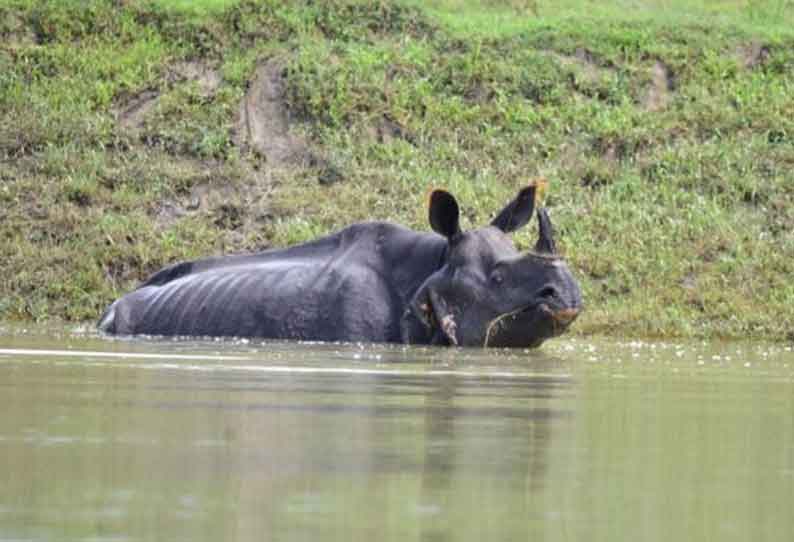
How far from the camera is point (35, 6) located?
25.6m

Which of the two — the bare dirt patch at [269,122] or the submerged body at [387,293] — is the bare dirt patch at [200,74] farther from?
the submerged body at [387,293]

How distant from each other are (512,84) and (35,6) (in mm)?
5963

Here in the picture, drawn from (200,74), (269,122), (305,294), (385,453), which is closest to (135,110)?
(200,74)

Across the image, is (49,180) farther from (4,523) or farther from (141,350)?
(4,523)

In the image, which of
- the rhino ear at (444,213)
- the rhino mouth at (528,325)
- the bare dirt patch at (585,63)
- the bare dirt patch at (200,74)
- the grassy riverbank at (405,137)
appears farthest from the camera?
the bare dirt patch at (585,63)

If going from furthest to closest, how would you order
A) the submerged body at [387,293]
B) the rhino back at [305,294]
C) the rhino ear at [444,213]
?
1. the rhino back at [305,294]
2. the rhino ear at [444,213]
3. the submerged body at [387,293]

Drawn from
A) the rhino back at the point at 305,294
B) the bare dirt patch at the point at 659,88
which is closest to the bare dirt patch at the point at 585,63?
the bare dirt patch at the point at 659,88

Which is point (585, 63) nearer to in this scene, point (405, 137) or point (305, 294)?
point (405, 137)

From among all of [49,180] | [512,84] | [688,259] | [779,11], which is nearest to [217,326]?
[688,259]

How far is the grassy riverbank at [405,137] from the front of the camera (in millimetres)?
18641

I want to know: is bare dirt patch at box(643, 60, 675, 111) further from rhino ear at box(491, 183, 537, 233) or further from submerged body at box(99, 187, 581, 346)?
rhino ear at box(491, 183, 537, 233)

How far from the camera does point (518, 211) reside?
1416cm

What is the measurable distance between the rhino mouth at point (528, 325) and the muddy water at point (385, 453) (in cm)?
209

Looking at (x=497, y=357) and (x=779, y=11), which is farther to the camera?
(x=779, y=11)
